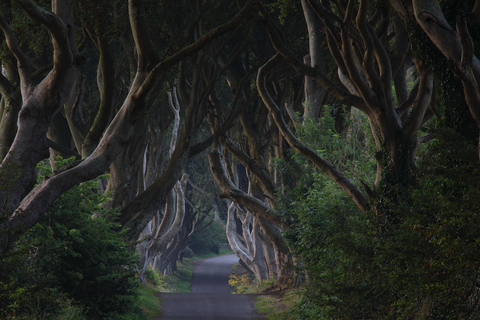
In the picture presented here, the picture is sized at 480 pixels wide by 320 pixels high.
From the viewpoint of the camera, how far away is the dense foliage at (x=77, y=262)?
8.48 m

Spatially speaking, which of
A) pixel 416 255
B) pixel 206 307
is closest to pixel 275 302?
pixel 206 307

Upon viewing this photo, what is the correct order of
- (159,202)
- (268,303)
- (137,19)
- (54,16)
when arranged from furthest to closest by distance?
1. (268,303)
2. (159,202)
3. (137,19)
4. (54,16)

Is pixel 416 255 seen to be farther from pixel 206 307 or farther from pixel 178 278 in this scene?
pixel 178 278

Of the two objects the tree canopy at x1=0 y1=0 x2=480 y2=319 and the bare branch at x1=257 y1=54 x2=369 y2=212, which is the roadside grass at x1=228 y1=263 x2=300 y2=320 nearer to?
the tree canopy at x1=0 y1=0 x2=480 y2=319

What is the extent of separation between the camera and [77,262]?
32.8ft

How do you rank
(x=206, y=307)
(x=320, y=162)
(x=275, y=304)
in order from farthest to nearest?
(x=275, y=304), (x=206, y=307), (x=320, y=162)

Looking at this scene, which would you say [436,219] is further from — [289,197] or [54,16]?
[289,197]

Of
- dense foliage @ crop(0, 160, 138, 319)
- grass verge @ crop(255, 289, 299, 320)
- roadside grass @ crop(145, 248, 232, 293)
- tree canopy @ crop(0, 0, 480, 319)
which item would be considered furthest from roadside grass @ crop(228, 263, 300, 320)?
roadside grass @ crop(145, 248, 232, 293)

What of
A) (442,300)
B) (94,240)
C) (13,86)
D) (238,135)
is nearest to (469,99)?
(442,300)

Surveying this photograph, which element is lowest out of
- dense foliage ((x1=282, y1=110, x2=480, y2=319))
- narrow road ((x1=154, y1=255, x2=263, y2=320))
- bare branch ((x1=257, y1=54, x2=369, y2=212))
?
narrow road ((x1=154, y1=255, x2=263, y2=320))

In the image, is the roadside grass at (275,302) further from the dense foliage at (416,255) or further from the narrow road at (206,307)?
the dense foliage at (416,255)

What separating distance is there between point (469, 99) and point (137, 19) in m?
6.19

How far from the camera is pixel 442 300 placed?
5.47 m

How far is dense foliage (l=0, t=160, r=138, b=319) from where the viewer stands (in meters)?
8.48
